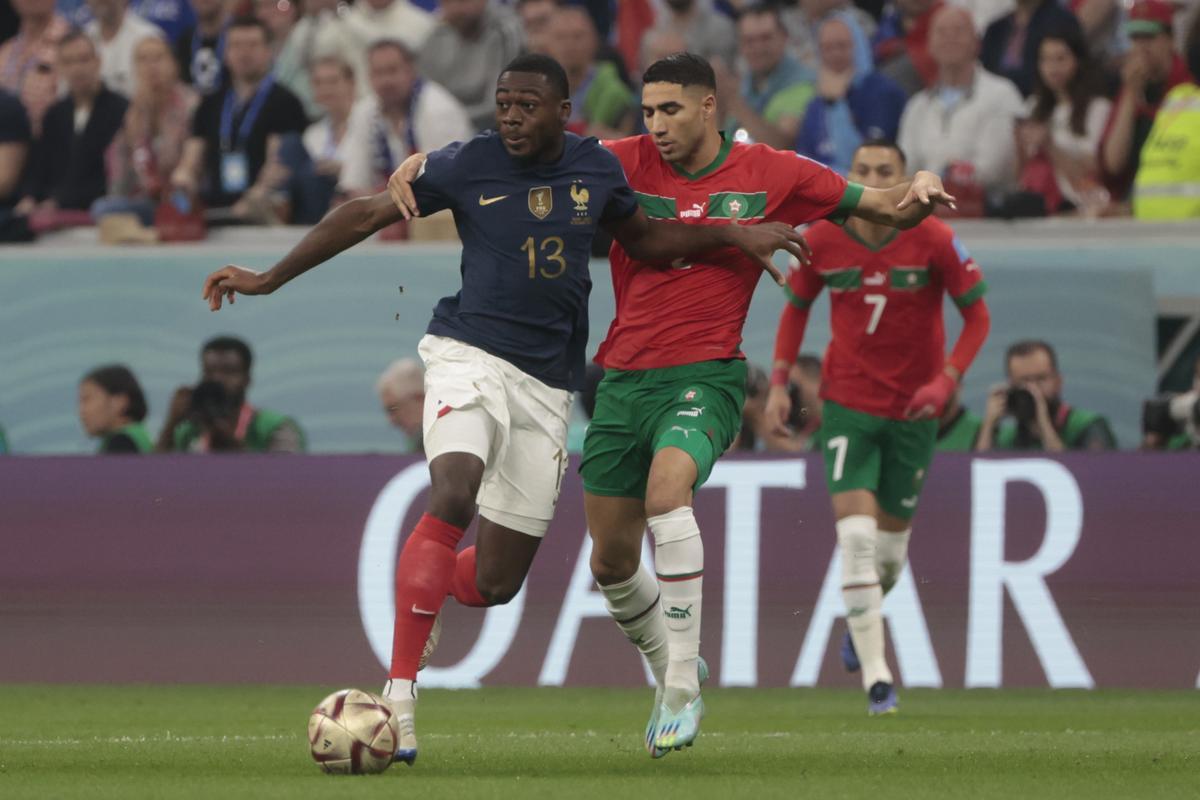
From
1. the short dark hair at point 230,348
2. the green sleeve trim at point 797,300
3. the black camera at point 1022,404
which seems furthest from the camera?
the short dark hair at point 230,348

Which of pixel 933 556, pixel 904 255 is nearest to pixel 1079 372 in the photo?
pixel 933 556

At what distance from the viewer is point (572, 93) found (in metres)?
15.4

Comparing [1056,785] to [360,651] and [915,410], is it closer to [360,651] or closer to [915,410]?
[915,410]

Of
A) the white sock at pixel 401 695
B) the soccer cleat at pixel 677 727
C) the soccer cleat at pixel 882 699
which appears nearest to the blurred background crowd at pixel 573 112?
the soccer cleat at pixel 882 699

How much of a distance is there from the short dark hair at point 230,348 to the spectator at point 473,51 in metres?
2.98

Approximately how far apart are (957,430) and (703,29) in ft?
14.6

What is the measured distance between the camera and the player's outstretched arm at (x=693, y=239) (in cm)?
803

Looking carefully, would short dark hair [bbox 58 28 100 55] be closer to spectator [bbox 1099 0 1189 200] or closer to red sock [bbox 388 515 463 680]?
spectator [bbox 1099 0 1189 200]

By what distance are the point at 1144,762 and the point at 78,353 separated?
9175 mm

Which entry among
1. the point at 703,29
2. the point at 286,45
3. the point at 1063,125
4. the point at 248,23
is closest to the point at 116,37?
Result: the point at 286,45

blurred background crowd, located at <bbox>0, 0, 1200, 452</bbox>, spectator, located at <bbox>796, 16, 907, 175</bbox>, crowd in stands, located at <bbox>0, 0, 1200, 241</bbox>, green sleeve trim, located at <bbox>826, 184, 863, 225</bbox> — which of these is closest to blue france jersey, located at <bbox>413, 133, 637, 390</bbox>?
green sleeve trim, located at <bbox>826, 184, 863, 225</bbox>

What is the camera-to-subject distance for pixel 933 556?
12.1 meters

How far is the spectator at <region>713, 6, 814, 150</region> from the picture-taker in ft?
49.1

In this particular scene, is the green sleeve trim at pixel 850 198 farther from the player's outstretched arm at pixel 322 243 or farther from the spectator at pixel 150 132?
the spectator at pixel 150 132
